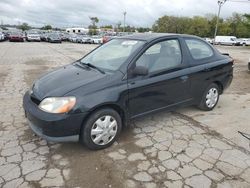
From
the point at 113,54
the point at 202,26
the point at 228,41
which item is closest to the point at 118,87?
the point at 113,54

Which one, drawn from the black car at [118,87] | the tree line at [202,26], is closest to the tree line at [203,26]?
the tree line at [202,26]

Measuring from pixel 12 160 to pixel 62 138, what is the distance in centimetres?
72

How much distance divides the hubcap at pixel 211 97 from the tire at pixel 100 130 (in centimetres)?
223

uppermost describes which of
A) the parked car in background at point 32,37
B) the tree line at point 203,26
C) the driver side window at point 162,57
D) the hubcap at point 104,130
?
the tree line at point 203,26

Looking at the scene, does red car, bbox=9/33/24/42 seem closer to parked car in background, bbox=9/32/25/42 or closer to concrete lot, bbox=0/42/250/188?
parked car in background, bbox=9/32/25/42

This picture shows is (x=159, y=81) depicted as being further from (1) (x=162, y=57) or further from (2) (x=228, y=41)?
(2) (x=228, y=41)

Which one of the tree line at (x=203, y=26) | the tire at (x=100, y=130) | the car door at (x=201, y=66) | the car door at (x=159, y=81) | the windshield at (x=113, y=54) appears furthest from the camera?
the tree line at (x=203, y=26)

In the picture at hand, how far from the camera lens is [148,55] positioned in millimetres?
3793

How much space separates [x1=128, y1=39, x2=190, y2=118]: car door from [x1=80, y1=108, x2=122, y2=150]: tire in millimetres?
333

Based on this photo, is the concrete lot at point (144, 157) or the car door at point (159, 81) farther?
the car door at point (159, 81)

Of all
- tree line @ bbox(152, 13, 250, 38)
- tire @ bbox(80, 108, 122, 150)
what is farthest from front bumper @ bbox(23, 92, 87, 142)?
tree line @ bbox(152, 13, 250, 38)

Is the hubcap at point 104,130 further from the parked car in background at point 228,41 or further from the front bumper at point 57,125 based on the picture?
the parked car in background at point 228,41

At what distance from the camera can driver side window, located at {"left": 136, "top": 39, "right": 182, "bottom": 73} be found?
376cm

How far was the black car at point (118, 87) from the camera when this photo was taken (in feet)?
10.2
